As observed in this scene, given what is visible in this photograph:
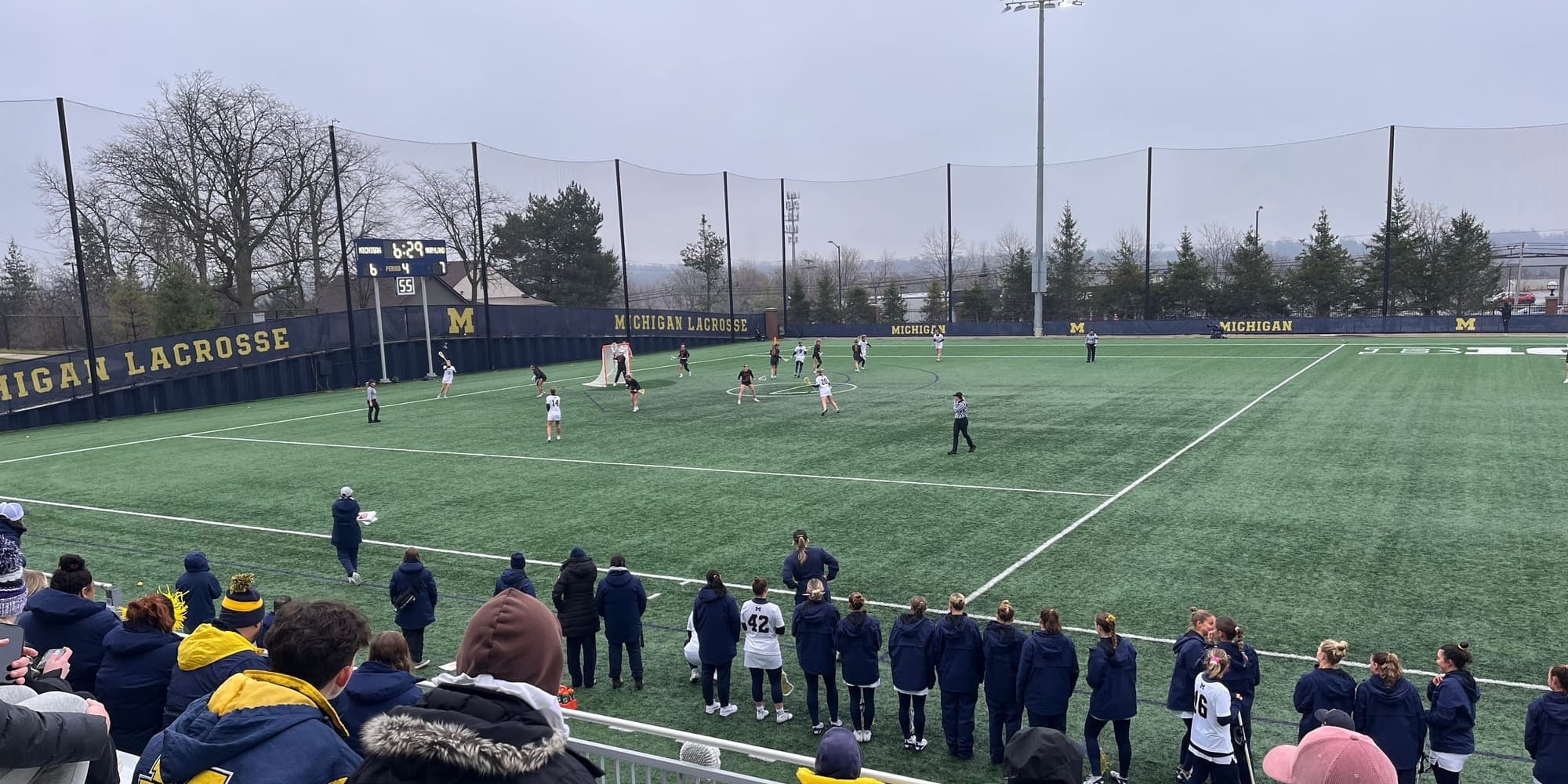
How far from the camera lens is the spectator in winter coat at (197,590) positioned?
9617mm

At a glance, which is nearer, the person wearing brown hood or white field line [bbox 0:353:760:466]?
the person wearing brown hood

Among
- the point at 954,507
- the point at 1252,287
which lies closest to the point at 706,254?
the point at 1252,287

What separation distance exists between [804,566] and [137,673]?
263 inches

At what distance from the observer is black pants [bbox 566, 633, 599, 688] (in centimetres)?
955

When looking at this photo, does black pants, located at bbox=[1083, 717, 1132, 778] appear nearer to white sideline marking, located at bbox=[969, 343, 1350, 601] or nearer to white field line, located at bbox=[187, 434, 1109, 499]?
white sideline marking, located at bbox=[969, 343, 1350, 601]

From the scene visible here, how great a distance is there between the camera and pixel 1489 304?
6456 centimetres

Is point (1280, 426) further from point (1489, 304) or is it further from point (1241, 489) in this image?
point (1489, 304)

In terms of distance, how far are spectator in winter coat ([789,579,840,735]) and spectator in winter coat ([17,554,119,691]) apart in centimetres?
537

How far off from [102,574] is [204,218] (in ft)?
144

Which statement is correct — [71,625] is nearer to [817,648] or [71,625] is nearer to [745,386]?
[817,648]

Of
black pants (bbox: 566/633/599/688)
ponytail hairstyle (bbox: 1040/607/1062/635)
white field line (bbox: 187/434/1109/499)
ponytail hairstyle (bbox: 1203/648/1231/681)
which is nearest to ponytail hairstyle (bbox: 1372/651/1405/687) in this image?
ponytail hairstyle (bbox: 1203/648/1231/681)

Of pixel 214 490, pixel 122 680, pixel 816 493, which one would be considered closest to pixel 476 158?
pixel 214 490

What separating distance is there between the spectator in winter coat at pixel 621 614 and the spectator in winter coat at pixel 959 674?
10.2ft

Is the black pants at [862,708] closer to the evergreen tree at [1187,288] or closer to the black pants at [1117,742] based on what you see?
the black pants at [1117,742]
